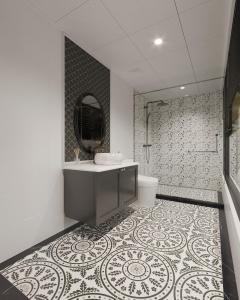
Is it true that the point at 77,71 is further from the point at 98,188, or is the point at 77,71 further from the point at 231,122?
the point at 231,122

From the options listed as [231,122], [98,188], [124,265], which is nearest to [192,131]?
[231,122]

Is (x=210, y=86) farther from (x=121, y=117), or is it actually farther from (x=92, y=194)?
(x=92, y=194)

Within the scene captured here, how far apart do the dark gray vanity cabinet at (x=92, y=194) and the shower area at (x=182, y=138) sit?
70.8 inches

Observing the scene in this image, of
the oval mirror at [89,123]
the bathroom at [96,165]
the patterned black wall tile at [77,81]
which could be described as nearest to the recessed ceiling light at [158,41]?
the bathroom at [96,165]

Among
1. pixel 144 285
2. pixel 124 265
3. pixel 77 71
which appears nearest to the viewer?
pixel 144 285

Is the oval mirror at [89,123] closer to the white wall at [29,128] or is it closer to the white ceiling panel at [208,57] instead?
the white wall at [29,128]

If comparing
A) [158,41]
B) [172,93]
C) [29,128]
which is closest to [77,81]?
[29,128]

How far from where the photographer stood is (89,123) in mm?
2400

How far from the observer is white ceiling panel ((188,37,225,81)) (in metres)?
2.14

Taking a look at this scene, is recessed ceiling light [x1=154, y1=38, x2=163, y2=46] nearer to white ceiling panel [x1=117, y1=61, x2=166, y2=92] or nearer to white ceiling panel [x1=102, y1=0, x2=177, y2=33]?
white ceiling panel [x1=102, y1=0, x2=177, y2=33]

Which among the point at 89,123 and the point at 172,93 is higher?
the point at 172,93

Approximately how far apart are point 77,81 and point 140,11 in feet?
3.40

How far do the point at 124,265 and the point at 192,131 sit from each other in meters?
3.51

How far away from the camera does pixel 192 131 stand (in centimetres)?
411
